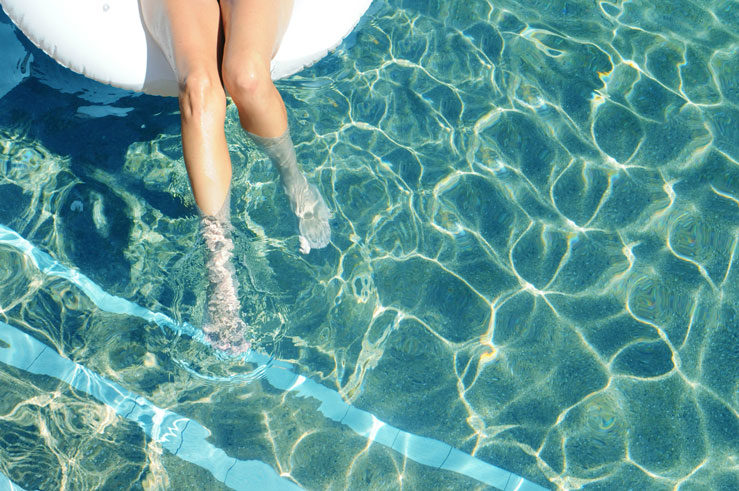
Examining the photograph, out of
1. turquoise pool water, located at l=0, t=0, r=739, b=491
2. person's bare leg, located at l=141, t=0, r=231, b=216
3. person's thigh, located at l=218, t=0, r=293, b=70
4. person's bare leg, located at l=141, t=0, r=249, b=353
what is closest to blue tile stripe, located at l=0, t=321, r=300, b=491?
turquoise pool water, located at l=0, t=0, r=739, b=491

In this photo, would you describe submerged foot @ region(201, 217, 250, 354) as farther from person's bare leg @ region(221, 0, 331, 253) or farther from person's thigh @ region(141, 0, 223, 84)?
person's thigh @ region(141, 0, 223, 84)

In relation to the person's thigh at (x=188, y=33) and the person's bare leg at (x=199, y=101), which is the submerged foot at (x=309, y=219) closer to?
the person's bare leg at (x=199, y=101)

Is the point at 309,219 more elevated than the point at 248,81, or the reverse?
the point at 248,81

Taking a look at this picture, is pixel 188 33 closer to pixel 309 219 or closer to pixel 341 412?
pixel 309 219

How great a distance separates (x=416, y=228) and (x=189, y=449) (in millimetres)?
1409

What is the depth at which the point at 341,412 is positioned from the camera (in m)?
2.75

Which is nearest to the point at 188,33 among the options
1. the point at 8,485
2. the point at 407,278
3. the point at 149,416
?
the point at 407,278

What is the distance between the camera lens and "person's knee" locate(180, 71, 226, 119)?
8.14 feet

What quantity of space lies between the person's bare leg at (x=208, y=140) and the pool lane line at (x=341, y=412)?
0.83 ft

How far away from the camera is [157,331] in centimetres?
287

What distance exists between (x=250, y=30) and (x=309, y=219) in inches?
34.2

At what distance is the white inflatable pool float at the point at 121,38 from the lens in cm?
281

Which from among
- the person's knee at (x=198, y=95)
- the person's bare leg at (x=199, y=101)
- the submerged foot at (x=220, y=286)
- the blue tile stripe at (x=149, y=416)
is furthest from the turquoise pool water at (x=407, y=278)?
the person's knee at (x=198, y=95)

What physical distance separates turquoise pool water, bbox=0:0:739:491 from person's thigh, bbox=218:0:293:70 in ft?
2.26
